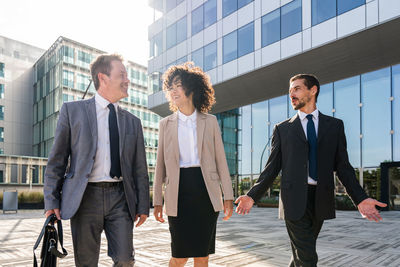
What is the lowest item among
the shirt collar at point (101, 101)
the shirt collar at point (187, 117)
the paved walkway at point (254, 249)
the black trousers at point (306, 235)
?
the paved walkway at point (254, 249)

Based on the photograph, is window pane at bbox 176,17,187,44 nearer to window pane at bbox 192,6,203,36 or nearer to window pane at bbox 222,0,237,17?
window pane at bbox 192,6,203,36

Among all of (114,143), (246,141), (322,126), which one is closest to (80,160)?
(114,143)

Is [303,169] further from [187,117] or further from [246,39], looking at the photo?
[246,39]

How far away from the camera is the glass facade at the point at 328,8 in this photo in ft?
53.8

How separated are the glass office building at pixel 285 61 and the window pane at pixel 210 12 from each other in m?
0.06

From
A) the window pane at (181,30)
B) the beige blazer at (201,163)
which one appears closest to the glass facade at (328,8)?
the window pane at (181,30)

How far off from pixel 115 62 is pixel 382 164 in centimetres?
1977

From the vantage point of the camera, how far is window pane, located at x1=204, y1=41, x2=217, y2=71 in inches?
931

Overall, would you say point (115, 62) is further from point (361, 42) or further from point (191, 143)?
point (361, 42)

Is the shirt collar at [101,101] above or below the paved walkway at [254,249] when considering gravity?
above

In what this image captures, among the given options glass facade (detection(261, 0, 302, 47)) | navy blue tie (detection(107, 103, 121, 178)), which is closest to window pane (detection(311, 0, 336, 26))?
glass facade (detection(261, 0, 302, 47))

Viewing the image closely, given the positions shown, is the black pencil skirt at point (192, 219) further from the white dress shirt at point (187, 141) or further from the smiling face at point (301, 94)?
the smiling face at point (301, 94)

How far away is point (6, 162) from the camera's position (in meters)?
40.8

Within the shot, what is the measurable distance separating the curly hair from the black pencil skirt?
68cm
